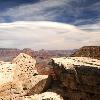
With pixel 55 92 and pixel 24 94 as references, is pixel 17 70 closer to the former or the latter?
pixel 24 94

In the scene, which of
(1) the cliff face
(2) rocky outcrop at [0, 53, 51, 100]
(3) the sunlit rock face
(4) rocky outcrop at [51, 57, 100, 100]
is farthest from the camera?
(1) the cliff face

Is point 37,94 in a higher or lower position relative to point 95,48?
lower

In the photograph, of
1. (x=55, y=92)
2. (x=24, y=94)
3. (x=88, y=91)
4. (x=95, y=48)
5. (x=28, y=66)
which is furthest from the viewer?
(x=95, y=48)

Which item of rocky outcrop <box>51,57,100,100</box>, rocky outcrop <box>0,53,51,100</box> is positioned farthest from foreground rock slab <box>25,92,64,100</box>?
rocky outcrop <box>0,53,51,100</box>

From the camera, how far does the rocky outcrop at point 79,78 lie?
17.4 meters

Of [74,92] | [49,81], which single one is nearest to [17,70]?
[49,81]

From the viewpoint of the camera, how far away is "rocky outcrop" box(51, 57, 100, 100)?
17.4 metres

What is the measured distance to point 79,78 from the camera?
18406 mm

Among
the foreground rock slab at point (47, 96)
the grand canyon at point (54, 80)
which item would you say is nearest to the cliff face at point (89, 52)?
the grand canyon at point (54, 80)

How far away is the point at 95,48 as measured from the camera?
84.4 ft

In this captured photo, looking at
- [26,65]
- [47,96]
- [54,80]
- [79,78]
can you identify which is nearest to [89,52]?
[54,80]

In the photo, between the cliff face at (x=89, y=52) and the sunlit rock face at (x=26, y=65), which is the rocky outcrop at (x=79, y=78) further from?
the cliff face at (x=89, y=52)

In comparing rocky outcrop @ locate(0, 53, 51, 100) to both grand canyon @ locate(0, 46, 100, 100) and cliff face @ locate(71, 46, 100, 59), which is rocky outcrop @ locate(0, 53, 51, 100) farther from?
cliff face @ locate(71, 46, 100, 59)

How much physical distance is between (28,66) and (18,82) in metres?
2.27
